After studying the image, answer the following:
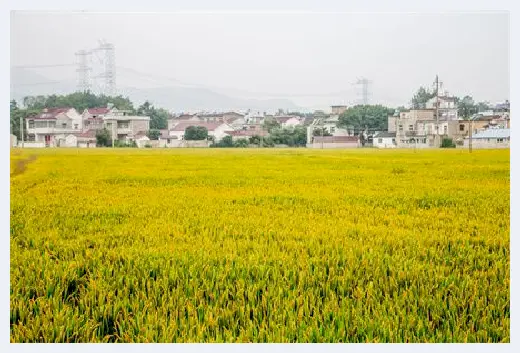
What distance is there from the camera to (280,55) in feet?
13.5

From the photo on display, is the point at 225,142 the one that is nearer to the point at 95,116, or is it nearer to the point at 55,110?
the point at 95,116

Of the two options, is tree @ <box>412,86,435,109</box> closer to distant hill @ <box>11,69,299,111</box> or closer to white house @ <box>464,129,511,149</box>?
white house @ <box>464,129,511,149</box>

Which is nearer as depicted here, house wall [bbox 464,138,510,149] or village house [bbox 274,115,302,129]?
house wall [bbox 464,138,510,149]

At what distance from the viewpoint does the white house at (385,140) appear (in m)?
4.30

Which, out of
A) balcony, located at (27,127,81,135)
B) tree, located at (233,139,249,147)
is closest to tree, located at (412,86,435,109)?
tree, located at (233,139,249,147)

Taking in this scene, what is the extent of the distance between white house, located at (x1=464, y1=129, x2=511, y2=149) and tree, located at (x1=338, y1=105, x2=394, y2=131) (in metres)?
0.64

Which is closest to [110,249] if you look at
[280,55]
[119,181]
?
[119,181]

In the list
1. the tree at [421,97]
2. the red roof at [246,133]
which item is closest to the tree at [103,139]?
the red roof at [246,133]

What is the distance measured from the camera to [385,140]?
4.30 meters

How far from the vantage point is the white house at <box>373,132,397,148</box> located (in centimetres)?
430

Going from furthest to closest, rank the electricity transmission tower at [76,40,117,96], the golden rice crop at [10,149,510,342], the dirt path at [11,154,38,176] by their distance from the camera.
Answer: the electricity transmission tower at [76,40,117,96] → the dirt path at [11,154,38,176] → the golden rice crop at [10,149,510,342]

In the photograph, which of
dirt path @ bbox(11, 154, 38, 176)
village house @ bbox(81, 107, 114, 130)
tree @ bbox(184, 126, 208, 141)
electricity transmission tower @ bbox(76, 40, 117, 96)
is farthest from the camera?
tree @ bbox(184, 126, 208, 141)

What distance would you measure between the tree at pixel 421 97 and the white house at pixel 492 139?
1.51 ft

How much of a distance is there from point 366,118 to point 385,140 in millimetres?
211
